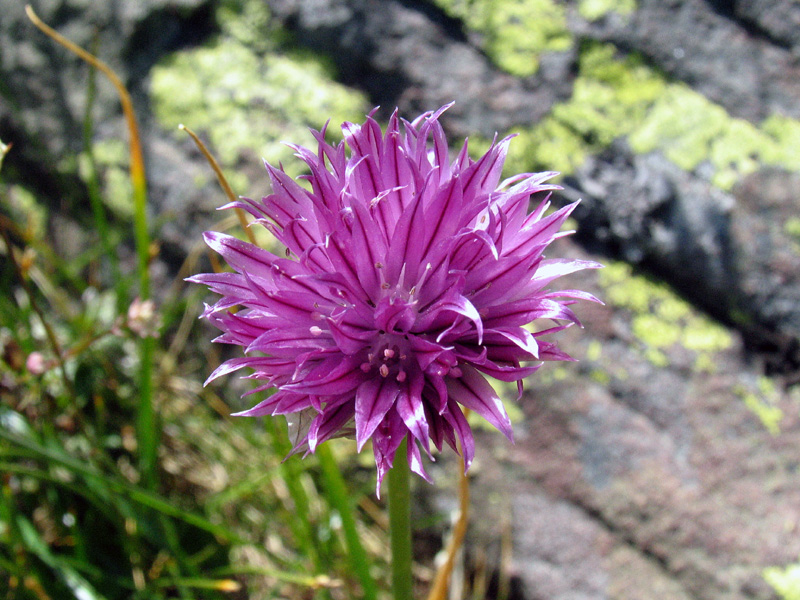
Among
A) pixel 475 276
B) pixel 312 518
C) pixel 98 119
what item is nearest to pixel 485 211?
pixel 475 276

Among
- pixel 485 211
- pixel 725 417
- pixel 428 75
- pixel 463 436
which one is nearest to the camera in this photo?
pixel 463 436

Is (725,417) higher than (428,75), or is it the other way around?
(428,75)

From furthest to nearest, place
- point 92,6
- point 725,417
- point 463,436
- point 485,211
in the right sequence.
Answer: point 92,6, point 725,417, point 485,211, point 463,436

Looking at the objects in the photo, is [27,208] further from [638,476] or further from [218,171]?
[638,476]

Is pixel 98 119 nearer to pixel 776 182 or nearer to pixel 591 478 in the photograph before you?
pixel 591 478

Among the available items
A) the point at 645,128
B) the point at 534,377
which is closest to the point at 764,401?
the point at 534,377

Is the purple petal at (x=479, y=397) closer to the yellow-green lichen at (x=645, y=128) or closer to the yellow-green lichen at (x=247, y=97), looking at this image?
the yellow-green lichen at (x=645, y=128)
